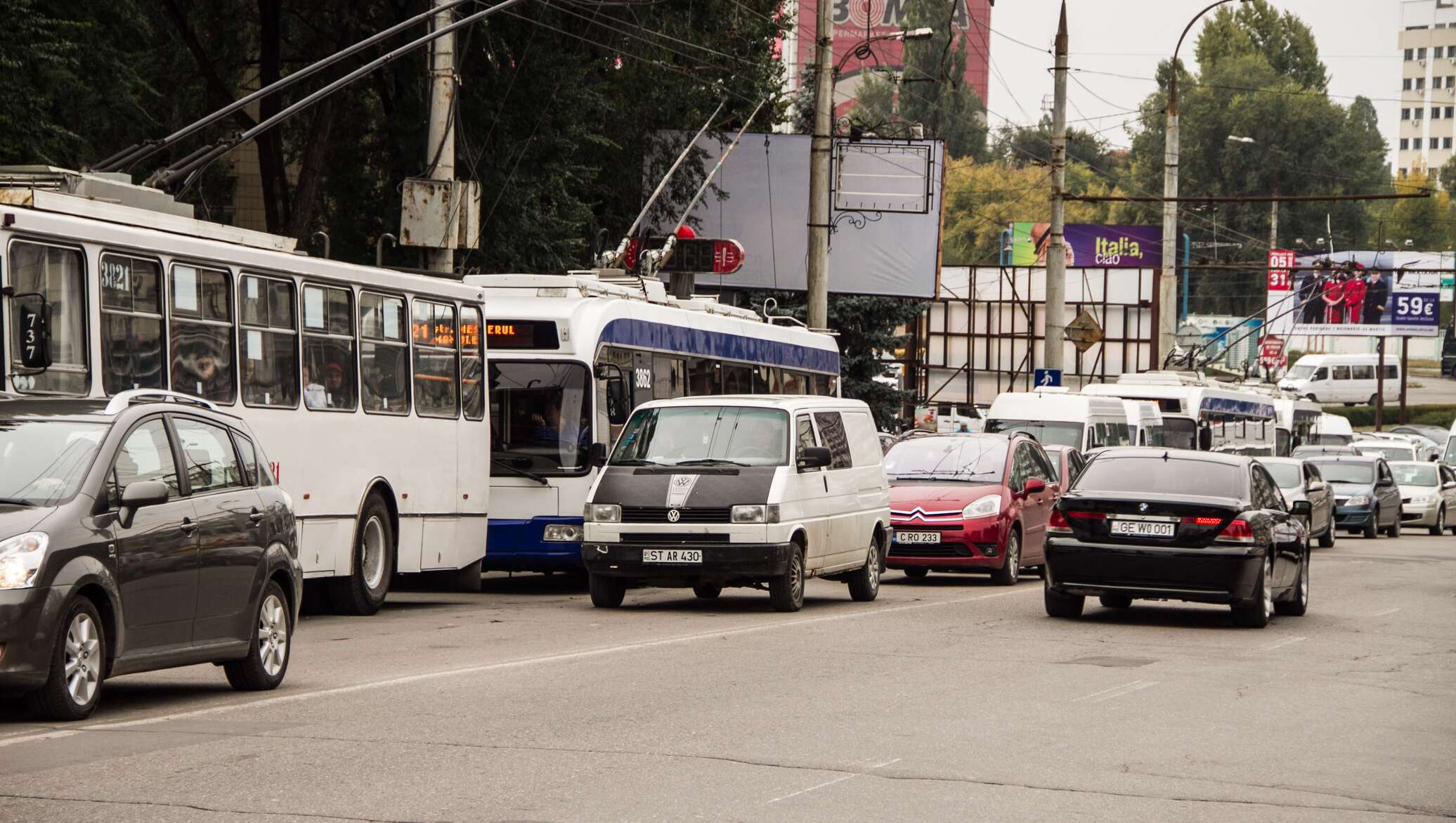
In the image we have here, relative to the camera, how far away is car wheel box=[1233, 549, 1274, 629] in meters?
17.5

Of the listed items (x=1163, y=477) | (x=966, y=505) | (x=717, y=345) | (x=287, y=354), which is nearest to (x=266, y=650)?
(x=287, y=354)

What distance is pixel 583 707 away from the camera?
11.1 m

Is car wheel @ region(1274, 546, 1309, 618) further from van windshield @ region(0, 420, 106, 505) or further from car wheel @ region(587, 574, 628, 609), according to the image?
van windshield @ region(0, 420, 106, 505)

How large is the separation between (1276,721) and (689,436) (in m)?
8.00

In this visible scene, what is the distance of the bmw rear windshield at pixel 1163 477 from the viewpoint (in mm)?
17609

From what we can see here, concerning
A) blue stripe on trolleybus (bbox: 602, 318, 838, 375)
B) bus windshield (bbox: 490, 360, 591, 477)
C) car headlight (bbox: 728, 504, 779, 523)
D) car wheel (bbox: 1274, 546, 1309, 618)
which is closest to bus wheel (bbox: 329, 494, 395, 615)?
bus windshield (bbox: 490, 360, 591, 477)

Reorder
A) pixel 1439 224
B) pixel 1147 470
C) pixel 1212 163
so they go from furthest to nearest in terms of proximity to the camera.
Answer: pixel 1439 224, pixel 1212 163, pixel 1147 470

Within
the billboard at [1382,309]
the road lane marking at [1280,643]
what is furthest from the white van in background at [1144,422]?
the billboard at [1382,309]

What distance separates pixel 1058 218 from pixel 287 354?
26.5m

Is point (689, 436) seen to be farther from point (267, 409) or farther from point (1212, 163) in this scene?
point (1212, 163)

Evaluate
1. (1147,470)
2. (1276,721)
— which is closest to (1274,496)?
(1147,470)

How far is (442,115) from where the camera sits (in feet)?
77.4

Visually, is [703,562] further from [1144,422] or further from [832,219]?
[832,219]

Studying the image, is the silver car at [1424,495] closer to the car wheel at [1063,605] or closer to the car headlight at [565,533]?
the car headlight at [565,533]
